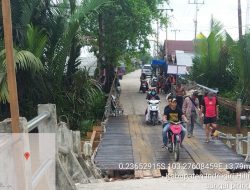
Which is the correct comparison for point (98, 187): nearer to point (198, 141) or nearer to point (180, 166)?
point (180, 166)

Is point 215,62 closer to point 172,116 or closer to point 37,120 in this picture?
point 172,116

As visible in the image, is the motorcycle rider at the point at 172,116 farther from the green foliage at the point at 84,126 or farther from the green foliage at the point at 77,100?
the green foliage at the point at 84,126

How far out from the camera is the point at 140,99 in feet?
87.4

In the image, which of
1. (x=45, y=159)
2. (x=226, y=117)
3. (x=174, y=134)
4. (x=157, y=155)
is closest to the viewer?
(x=45, y=159)

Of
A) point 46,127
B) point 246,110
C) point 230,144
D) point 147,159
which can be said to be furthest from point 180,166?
point 246,110

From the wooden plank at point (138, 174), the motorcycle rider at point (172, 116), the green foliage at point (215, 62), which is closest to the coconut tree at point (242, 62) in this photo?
the green foliage at point (215, 62)

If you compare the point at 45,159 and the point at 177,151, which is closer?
the point at 45,159

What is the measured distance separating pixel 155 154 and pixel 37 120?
660 cm

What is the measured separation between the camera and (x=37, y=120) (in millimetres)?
4660

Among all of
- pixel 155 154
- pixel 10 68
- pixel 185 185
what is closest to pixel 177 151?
pixel 155 154

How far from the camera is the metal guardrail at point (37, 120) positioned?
14.3 ft

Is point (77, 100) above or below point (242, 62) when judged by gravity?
below

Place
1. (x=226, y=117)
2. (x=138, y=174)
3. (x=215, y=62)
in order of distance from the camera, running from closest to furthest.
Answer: (x=138, y=174) → (x=226, y=117) → (x=215, y=62)

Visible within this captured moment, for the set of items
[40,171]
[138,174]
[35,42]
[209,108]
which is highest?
[35,42]
